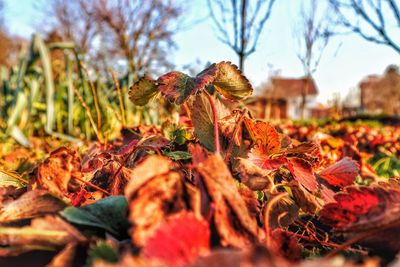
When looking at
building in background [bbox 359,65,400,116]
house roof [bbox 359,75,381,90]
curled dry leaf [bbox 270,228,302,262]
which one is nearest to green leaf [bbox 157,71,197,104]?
curled dry leaf [bbox 270,228,302,262]

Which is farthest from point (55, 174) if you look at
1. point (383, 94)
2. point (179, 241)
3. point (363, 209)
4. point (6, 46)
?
point (383, 94)

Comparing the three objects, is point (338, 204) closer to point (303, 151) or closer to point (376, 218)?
point (376, 218)

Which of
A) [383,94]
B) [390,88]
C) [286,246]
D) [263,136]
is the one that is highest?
[390,88]

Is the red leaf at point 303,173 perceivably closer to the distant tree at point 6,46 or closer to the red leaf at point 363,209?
the red leaf at point 363,209

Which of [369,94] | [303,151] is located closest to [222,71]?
[303,151]

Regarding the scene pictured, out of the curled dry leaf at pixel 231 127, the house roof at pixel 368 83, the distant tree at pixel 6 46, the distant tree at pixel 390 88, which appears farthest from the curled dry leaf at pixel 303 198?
the house roof at pixel 368 83

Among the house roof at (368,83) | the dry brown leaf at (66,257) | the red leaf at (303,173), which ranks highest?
the house roof at (368,83)

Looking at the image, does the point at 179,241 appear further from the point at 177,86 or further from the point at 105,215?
the point at 177,86
